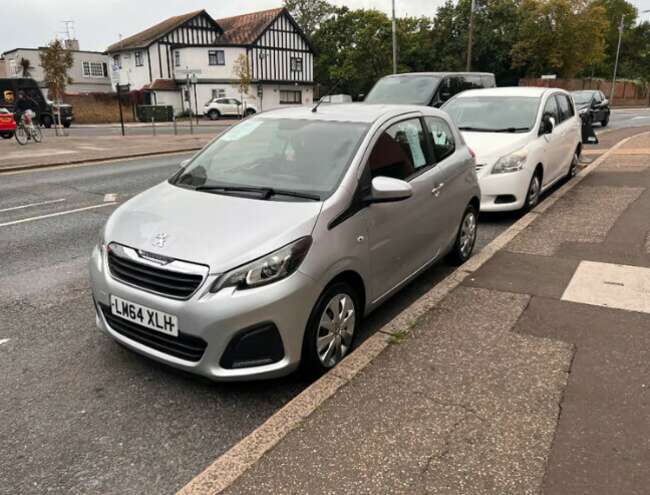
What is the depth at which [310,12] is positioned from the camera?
285ft

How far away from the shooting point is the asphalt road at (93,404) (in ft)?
9.09

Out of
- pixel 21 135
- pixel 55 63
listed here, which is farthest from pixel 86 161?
pixel 55 63

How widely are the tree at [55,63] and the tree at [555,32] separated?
46378mm

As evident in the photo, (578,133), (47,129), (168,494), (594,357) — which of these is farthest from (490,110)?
(47,129)

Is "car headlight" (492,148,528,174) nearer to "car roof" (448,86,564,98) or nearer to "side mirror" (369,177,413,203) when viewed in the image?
"car roof" (448,86,564,98)

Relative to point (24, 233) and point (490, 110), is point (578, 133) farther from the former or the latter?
point (24, 233)

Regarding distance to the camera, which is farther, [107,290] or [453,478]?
[107,290]

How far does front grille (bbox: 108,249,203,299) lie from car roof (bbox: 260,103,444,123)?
1.95 metres

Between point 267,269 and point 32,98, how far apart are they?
109ft

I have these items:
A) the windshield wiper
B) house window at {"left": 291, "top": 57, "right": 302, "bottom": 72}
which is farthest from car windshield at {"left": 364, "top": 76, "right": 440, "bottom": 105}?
house window at {"left": 291, "top": 57, "right": 302, "bottom": 72}

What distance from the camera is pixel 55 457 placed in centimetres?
287

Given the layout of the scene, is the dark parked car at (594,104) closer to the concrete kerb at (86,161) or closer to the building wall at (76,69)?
the concrete kerb at (86,161)

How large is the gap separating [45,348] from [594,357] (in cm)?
380

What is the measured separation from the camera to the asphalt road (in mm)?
2770
